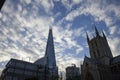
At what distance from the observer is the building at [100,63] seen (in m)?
53.4

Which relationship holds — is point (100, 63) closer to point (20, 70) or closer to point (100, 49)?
point (100, 49)

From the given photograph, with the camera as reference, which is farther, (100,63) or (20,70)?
(20,70)

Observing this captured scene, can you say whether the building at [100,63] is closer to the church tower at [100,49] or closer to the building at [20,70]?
the church tower at [100,49]

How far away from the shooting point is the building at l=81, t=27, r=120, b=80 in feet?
175

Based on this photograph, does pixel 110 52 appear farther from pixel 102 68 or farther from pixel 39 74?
pixel 39 74

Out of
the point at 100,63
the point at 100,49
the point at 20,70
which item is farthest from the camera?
the point at 20,70

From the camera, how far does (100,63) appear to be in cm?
5700

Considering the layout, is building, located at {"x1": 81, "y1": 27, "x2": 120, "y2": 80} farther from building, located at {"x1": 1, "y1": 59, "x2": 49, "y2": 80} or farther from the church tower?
building, located at {"x1": 1, "y1": 59, "x2": 49, "y2": 80}

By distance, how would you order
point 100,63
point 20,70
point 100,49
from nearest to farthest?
point 100,63, point 100,49, point 20,70

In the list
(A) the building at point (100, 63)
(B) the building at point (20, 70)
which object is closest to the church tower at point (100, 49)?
(A) the building at point (100, 63)

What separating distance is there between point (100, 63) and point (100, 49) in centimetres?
921

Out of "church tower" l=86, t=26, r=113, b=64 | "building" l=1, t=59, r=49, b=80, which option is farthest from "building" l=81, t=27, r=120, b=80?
"building" l=1, t=59, r=49, b=80

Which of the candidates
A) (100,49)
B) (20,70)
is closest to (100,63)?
(100,49)

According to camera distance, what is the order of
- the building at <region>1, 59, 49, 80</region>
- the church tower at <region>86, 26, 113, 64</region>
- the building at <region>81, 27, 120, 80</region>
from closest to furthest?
the building at <region>81, 27, 120, 80</region>, the church tower at <region>86, 26, 113, 64</region>, the building at <region>1, 59, 49, 80</region>
